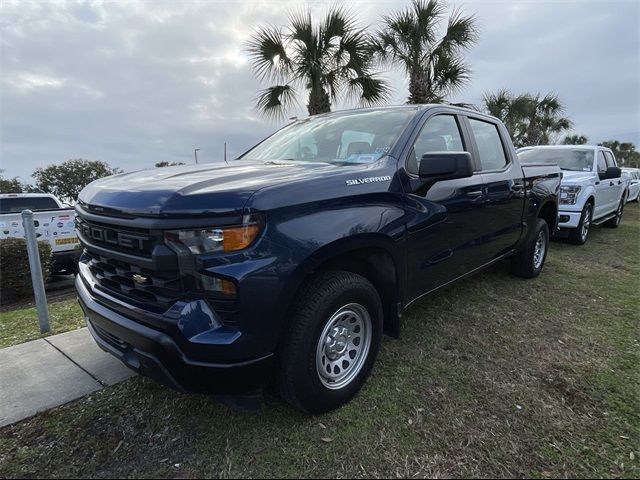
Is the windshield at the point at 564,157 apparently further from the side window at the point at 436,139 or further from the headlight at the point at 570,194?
the side window at the point at 436,139

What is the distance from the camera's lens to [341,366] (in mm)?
2551

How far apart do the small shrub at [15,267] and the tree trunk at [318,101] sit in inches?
257

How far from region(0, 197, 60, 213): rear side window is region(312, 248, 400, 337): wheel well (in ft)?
27.4

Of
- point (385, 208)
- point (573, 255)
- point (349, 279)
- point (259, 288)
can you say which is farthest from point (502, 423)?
point (573, 255)

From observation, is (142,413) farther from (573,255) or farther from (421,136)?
(573,255)

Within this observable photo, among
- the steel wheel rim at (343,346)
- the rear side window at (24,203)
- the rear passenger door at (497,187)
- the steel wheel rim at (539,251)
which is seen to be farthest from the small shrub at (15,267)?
the steel wheel rim at (539,251)

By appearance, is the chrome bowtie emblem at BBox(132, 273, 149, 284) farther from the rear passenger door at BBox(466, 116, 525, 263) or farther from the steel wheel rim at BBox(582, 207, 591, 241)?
the steel wheel rim at BBox(582, 207, 591, 241)

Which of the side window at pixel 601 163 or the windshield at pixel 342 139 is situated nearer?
the windshield at pixel 342 139

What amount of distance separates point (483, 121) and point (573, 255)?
3934 mm

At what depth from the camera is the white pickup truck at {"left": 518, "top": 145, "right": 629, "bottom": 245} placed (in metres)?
7.45

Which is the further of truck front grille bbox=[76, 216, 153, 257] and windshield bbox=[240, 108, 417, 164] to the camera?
windshield bbox=[240, 108, 417, 164]

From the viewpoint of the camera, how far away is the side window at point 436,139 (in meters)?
2.96

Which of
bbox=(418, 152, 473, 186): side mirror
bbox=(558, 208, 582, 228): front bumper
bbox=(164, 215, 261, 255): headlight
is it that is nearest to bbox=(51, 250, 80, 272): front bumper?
bbox=(164, 215, 261, 255): headlight

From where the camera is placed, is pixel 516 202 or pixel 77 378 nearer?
pixel 77 378
